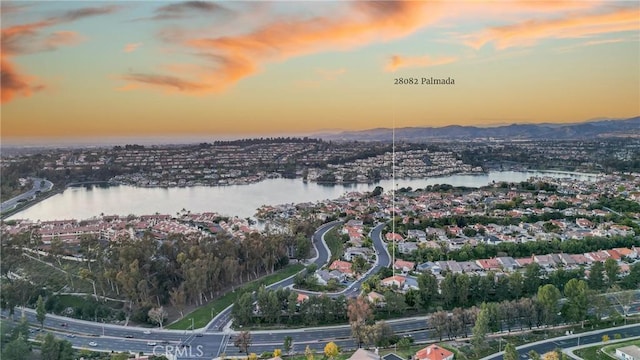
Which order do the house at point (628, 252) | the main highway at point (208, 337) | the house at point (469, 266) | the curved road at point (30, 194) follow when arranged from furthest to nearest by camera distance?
the curved road at point (30, 194) < the house at point (628, 252) < the house at point (469, 266) < the main highway at point (208, 337)

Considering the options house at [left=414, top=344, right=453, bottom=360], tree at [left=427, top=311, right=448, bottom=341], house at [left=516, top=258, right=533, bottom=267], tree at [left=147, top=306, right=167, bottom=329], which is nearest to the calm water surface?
tree at [left=147, top=306, right=167, bottom=329]

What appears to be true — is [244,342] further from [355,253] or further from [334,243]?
[334,243]

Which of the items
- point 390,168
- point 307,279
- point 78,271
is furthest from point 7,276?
point 390,168

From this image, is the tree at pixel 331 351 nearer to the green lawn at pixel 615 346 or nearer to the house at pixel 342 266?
the house at pixel 342 266

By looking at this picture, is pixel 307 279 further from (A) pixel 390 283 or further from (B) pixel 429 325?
(B) pixel 429 325

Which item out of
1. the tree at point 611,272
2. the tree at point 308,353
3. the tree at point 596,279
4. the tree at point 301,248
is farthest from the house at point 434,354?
the tree at point 301,248

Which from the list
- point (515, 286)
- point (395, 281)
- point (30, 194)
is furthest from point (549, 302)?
point (30, 194)
